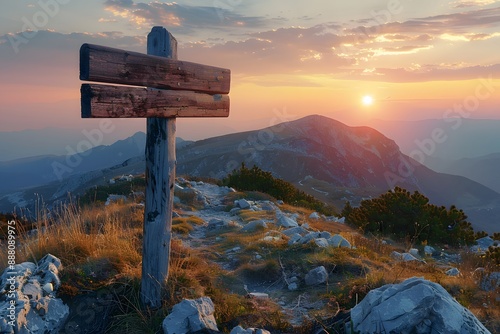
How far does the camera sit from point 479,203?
13038 centimetres

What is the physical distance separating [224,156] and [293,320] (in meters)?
85.3

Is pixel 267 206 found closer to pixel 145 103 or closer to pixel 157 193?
pixel 157 193

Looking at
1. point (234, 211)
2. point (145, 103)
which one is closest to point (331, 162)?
point (234, 211)

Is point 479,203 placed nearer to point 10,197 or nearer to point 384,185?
point 384,185

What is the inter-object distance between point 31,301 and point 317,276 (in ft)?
15.0

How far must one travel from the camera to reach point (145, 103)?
16.3 ft

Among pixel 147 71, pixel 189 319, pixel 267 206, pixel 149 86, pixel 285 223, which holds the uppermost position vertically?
pixel 147 71

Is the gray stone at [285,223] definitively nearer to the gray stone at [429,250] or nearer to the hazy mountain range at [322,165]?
the gray stone at [429,250]

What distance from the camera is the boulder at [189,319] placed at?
4.85 metres

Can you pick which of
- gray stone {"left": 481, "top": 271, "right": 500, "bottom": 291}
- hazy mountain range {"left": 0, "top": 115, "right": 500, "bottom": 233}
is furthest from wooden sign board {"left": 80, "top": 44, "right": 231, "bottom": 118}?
hazy mountain range {"left": 0, "top": 115, "right": 500, "bottom": 233}

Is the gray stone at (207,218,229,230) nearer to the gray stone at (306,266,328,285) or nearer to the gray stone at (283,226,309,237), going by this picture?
the gray stone at (283,226,309,237)

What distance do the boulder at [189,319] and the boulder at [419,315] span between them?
5.69ft

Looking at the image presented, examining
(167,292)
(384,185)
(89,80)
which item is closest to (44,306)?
(167,292)

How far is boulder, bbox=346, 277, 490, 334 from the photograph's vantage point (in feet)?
14.2
